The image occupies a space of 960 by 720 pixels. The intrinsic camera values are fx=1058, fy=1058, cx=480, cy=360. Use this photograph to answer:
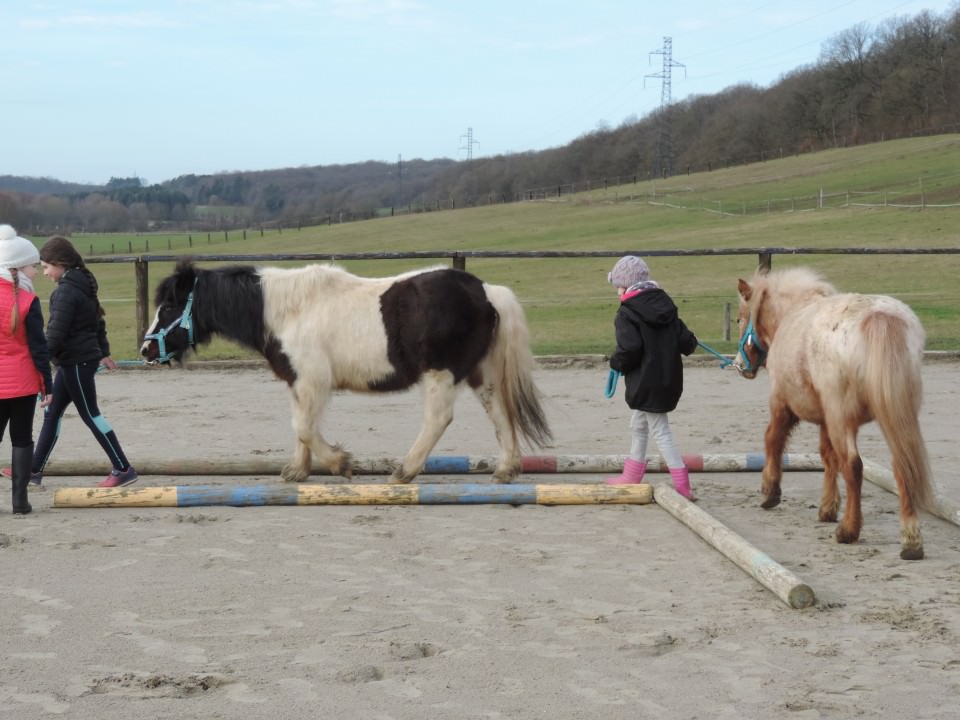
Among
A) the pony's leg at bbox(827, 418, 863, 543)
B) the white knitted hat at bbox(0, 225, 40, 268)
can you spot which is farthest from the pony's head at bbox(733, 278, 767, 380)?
the white knitted hat at bbox(0, 225, 40, 268)

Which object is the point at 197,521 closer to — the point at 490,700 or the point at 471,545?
the point at 471,545

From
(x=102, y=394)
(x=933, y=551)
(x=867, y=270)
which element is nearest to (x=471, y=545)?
(x=933, y=551)

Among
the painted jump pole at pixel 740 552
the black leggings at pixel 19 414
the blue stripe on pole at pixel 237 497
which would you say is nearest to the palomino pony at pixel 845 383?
the painted jump pole at pixel 740 552

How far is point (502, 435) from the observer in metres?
7.37

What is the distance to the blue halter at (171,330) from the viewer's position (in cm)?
742

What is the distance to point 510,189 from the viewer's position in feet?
367

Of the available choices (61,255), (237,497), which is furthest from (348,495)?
(61,255)

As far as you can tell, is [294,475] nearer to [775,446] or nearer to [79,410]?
[79,410]

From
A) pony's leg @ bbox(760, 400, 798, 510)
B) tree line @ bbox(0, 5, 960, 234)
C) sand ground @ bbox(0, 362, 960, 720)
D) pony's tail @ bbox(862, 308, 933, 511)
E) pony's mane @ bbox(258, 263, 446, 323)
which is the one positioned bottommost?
sand ground @ bbox(0, 362, 960, 720)

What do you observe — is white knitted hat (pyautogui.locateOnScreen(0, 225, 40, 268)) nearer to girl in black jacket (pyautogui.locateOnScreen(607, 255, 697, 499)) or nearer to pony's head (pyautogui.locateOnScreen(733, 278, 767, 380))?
girl in black jacket (pyautogui.locateOnScreen(607, 255, 697, 499))

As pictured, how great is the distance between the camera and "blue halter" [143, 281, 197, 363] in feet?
24.3

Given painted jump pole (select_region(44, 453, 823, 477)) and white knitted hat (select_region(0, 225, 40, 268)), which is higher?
white knitted hat (select_region(0, 225, 40, 268))

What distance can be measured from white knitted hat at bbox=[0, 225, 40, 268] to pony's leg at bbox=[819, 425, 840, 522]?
4.92 metres

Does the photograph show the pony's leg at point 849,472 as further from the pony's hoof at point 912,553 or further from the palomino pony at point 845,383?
the pony's hoof at point 912,553
